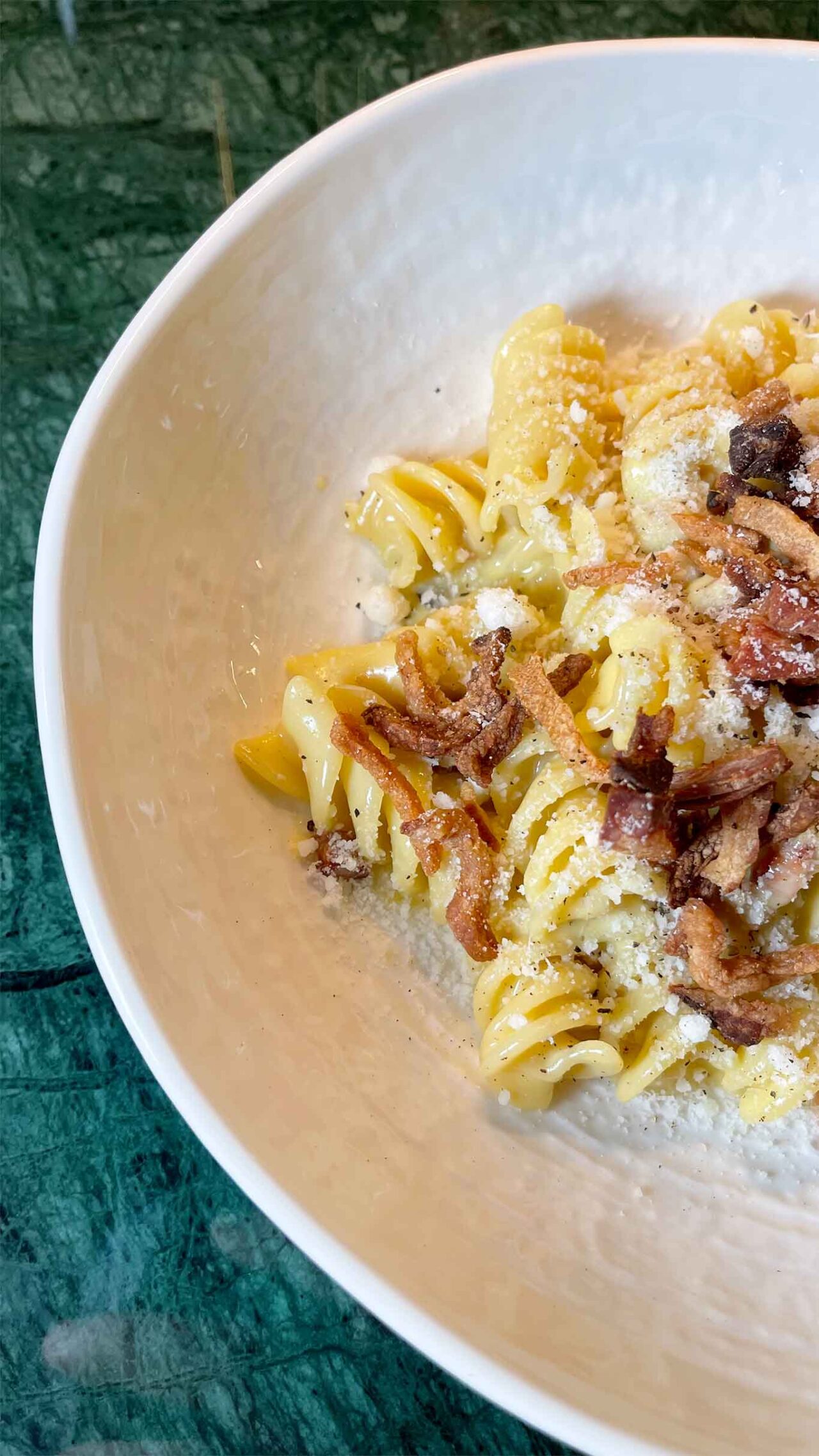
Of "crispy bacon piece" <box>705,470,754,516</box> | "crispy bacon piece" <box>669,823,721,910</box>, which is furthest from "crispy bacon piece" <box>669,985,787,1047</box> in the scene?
"crispy bacon piece" <box>705,470,754,516</box>

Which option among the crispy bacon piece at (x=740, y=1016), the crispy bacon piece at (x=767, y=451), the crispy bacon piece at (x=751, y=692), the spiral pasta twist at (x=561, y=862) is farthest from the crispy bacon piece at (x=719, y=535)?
the crispy bacon piece at (x=740, y=1016)

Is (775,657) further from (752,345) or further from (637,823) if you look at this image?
(752,345)

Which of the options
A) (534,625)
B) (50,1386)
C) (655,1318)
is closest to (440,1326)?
(655,1318)

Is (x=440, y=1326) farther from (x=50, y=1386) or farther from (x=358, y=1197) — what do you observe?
(x=50, y=1386)

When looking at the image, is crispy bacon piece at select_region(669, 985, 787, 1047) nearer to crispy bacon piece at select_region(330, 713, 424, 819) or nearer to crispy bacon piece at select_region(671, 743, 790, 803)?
crispy bacon piece at select_region(671, 743, 790, 803)

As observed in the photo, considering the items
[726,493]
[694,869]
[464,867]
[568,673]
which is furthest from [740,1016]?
[726,493]

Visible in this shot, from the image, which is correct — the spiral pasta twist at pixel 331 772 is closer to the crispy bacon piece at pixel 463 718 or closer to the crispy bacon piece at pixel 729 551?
the crispy bacon piece at pixel 463 718
